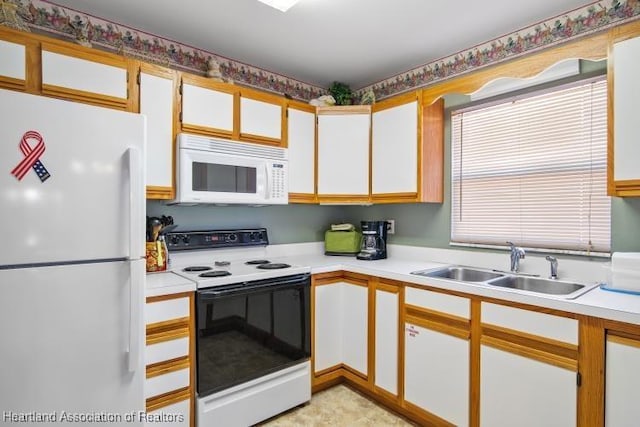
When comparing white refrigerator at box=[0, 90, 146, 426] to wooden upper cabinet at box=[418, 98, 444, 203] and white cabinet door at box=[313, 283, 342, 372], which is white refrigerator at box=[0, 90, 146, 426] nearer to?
white cabinet door at box=[313, 283, 342, 372]

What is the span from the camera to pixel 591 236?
195cm

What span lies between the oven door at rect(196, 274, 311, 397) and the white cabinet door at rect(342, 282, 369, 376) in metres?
0.34

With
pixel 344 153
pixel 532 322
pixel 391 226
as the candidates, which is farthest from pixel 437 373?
pixel 344 153

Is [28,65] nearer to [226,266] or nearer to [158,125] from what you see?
[158,125]

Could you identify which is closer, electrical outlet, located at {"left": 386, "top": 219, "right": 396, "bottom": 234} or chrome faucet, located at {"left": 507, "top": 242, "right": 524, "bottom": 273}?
chrome faucet, located at {"left": 507, "top": 242, "right": 524, "bottom": 273}

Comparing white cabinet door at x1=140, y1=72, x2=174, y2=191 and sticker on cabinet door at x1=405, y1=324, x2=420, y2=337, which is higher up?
white cabinet door at x1=140, y1=72, x2=174, y2=191

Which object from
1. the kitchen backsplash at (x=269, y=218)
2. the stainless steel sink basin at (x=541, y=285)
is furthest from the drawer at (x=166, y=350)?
the stainless steel sink basin at (x=541, y=285)

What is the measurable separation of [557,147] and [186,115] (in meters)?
2.28

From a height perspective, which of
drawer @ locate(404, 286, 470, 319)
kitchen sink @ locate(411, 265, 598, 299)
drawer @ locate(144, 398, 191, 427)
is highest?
kitchen sink @ locate(411, 265, 598, 299)

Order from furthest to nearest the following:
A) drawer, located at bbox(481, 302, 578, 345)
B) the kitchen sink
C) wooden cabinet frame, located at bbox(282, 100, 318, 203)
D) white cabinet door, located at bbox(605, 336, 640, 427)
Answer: wooden cabinet frame, located at bbox(282, 100, 318, 203) < the kitchen sink < drawer, located at bbox(481, 302, 578, 345) < white cabinet door, located at bbox(605, 336, 640, 427)

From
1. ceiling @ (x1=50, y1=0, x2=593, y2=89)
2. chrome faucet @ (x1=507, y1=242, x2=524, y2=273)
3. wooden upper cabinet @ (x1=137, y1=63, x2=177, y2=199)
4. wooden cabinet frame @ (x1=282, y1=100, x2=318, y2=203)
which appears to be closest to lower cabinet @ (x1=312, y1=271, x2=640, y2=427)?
chrome faucet @ (x1=507, y1=242, x2=524, y2=273)

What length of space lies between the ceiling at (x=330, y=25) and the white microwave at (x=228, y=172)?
2.40ft

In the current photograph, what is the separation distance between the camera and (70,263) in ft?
4.33

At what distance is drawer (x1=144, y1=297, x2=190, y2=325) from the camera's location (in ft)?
5.63
